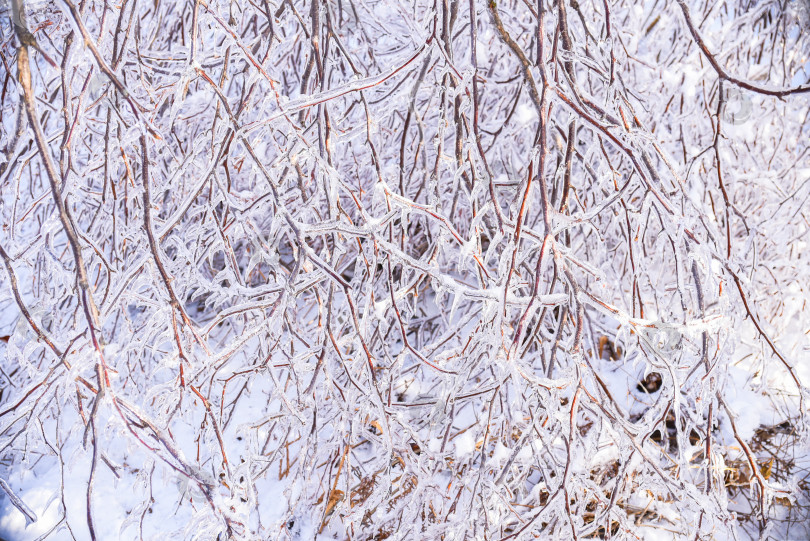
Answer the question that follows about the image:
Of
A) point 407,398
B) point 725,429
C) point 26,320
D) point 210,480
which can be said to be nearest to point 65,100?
point 26,320

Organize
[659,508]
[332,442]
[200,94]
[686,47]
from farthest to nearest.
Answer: [686,47]
[659,508]
[200,94]
[332,442]

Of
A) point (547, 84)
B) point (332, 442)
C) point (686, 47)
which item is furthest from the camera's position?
Answer: point (686, 47)

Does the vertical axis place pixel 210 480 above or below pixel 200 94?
below

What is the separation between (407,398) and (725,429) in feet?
5.68

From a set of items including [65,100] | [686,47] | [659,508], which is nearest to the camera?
[65,100]

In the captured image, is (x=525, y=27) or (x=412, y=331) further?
(x=412, y=331)

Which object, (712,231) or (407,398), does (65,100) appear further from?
(407,398)

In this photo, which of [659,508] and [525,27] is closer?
[525,27]

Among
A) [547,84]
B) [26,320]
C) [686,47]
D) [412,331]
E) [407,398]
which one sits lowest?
[407,398]

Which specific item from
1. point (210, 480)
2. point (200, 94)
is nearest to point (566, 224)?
point (210, 480)

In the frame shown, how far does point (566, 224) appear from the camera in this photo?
0.96 m

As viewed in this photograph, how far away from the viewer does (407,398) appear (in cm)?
284

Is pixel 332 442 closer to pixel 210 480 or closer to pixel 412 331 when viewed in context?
pixel 210 480

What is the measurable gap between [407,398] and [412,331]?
0.39 m
